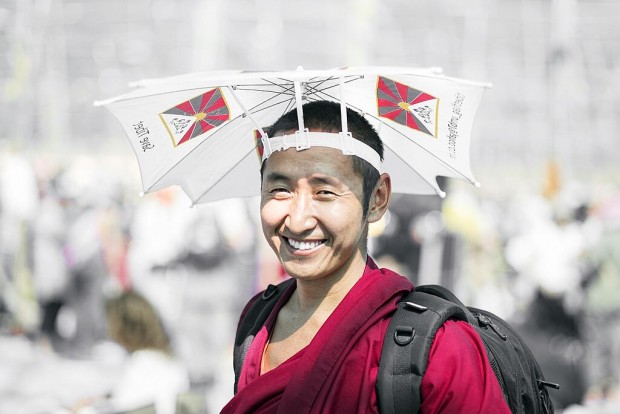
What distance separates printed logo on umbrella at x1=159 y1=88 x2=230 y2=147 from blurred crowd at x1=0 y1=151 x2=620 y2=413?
12.9ft

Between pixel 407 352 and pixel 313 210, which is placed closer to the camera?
pixel 407 352

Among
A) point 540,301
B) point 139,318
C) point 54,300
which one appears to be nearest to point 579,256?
point 540,301

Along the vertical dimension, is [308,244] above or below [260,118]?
below

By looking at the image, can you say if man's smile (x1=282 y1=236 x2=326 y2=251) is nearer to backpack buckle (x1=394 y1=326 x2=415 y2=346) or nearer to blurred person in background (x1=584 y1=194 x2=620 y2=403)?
backpack buckle (x1=394 y1=326 x2=415 y2=346)

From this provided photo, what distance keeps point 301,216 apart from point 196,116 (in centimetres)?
50

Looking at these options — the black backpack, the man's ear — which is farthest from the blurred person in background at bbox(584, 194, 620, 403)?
Answer: the man's ear

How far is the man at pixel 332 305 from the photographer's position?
1.91m

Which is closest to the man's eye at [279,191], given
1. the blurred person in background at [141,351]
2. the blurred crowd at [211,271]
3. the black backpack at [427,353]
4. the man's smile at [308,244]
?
the man's smile at [308,244]

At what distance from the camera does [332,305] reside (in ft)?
7.38

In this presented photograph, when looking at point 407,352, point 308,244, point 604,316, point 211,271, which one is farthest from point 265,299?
point 604,316

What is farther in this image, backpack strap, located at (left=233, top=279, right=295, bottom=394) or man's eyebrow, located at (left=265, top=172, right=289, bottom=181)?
backpack strap, located at (left=233, top=279, right=295, bottom=394)

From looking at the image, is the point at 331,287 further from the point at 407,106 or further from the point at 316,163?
the point at 407,106

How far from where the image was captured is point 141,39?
16.0 m

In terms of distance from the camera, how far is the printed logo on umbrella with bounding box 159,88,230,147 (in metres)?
2.35
